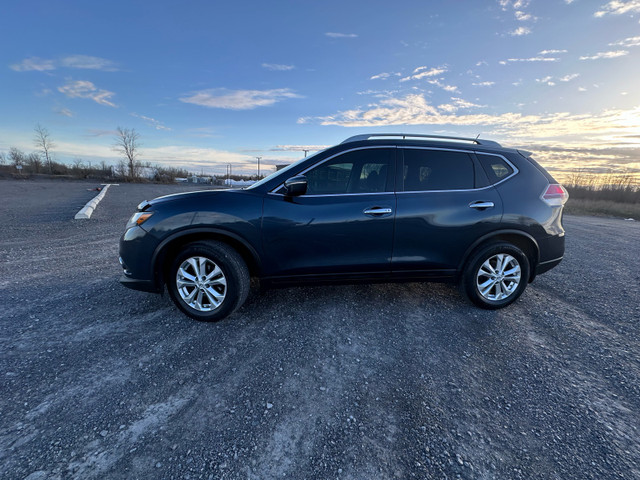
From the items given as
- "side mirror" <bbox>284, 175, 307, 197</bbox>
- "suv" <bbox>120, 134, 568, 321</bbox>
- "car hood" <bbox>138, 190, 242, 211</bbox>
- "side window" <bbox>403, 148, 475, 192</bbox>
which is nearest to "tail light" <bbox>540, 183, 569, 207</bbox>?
"suv" <bbox>120, 134, 568, 321</bbox>

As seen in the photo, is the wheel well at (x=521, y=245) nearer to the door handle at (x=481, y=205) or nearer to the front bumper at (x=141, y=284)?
the door handle at (x=481, y=205)

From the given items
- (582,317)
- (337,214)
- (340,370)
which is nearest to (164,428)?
(340,370)

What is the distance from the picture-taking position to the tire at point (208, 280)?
3.04 metres

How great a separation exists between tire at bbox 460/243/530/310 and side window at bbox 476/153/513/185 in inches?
30.5

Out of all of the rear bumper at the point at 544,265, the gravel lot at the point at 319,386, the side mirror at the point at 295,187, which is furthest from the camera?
the rear bumper at the point at 544,265

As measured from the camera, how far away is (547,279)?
4633 mm

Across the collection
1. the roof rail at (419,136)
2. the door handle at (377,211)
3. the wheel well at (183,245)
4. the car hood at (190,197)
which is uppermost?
the roof rail at (419,136)

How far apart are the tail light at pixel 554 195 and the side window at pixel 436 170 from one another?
91 cm

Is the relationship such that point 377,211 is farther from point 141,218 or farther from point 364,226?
point 141,218

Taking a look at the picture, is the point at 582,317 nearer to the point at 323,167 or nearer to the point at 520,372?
the point at 520,372

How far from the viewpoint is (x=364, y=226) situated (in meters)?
3.12

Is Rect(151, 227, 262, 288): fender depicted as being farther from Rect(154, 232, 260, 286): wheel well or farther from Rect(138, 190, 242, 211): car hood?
Rect(138, 190, 242, 211): car hood

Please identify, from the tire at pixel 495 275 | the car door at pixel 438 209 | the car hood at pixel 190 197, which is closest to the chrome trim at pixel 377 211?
the car door at pixel 438 209

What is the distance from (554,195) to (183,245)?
421 centimetres
